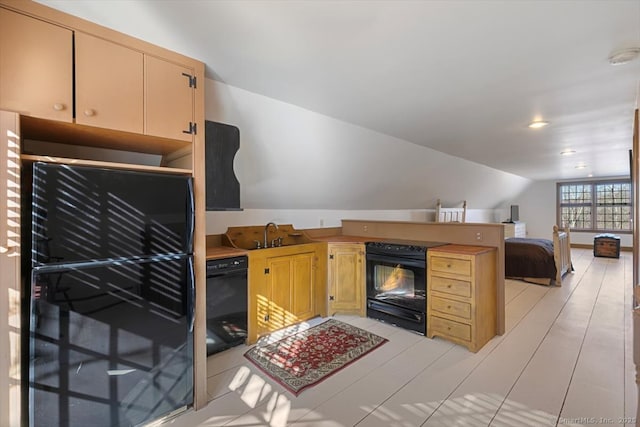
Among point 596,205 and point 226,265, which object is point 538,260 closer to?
point 226,265

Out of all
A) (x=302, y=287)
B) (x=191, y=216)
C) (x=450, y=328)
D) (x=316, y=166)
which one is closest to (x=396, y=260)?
(x=450, y=328)

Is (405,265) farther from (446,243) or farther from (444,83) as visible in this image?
(444,83)

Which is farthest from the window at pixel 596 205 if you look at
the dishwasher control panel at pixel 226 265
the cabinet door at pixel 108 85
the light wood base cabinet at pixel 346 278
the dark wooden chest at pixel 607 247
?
the cabinet door at pixel 108 85

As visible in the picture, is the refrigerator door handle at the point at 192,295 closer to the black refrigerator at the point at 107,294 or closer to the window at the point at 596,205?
the black refrigerator at the point at 107,294

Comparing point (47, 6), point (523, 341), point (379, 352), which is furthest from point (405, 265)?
point (47, 6)

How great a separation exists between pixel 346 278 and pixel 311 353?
3.96 ft

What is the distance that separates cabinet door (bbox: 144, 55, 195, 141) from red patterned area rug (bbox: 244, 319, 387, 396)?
6.57 ft

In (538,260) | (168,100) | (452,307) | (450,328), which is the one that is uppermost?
(168,100)

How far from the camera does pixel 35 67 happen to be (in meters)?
1.45

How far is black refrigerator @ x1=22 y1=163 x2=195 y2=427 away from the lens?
1.49 meters

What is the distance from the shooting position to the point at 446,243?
142 inches

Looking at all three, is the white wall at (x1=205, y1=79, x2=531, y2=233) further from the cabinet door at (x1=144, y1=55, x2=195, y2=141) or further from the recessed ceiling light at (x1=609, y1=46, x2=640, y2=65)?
the recessed ceiling light at (x1=609, y1=46, x2=640, y2=65)

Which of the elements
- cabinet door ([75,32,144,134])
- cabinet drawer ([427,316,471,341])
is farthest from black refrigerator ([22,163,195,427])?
cabinet drawer ([427,316,471,341])

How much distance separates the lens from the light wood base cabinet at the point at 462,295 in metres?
2.84
